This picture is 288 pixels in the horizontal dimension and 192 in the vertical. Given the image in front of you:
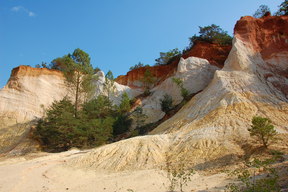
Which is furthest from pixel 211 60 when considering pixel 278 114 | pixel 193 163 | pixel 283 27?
pixel 193 163

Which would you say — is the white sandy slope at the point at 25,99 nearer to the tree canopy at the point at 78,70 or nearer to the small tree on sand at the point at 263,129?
the tree canopy at the point at 78,70

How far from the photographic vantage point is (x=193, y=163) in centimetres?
1102

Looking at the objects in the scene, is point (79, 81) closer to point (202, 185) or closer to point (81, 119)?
point (81, 119)

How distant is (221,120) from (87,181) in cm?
867

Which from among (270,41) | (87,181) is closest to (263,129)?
(87,181)

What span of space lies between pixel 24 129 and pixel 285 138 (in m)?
23.8

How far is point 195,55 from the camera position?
107 ft

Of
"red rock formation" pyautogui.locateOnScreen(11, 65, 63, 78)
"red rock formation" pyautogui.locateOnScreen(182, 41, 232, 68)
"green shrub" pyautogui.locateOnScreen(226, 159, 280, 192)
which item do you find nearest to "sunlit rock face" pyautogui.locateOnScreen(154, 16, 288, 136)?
"red rock formation" pyautogui.locateOnScreen(182, 41, 232, 68)

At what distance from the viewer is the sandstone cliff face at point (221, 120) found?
12172 millimetres

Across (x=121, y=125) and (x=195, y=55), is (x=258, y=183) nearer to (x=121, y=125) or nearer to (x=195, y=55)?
(x=121, y=125)

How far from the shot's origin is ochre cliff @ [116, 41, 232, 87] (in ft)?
Answer: 99.5

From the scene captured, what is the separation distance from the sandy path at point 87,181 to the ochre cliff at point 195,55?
71.5 feet

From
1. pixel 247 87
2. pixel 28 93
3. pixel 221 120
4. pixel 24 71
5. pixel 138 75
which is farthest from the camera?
pixel 138 75

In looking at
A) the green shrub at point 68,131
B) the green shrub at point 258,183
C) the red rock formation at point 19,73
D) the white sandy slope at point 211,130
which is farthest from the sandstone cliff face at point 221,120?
the red rock formation at point 19,73
